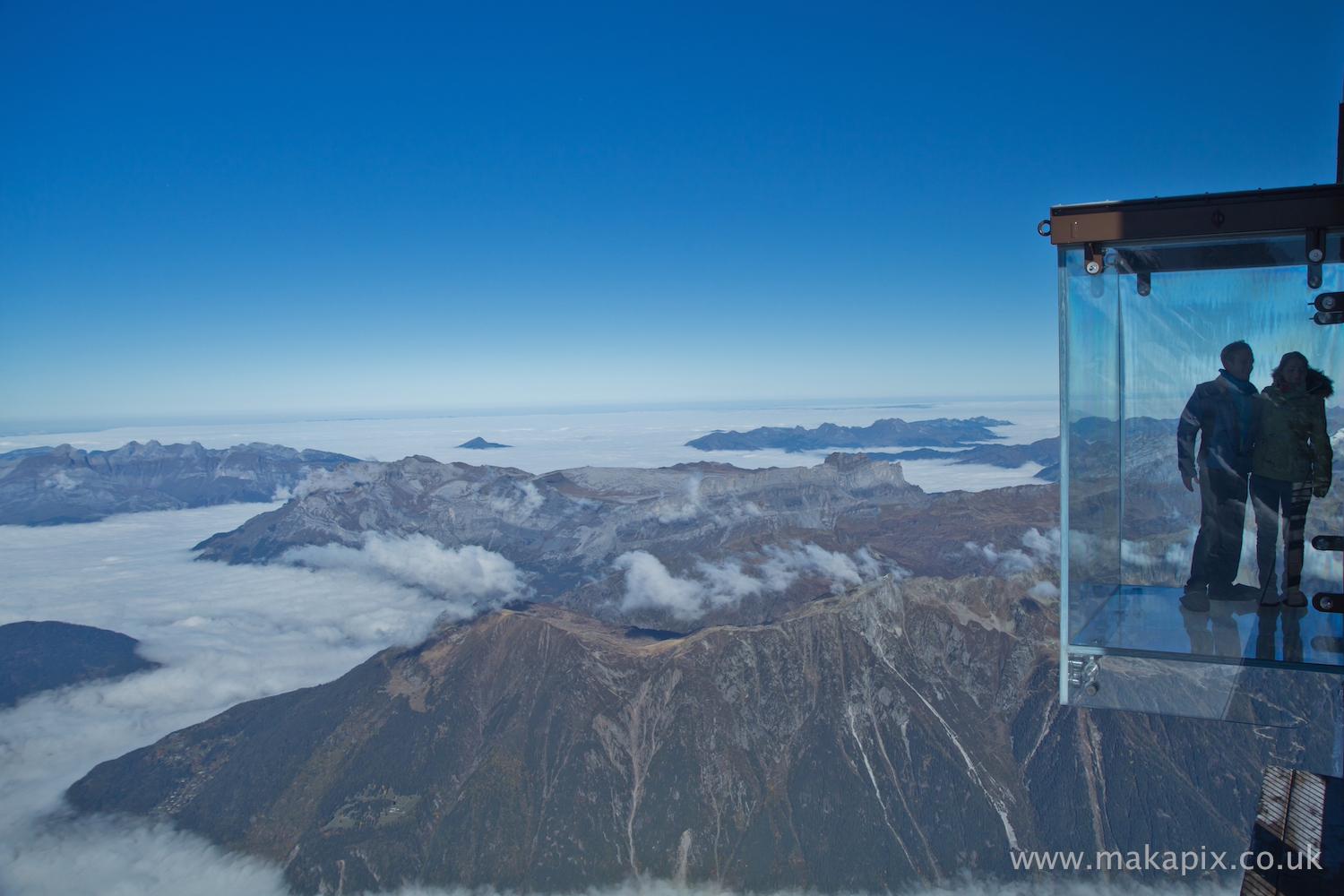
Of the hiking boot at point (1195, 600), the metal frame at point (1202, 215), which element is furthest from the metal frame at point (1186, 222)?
the hiking boot at point (1195, 600)

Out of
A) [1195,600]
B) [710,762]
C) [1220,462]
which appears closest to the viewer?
[1220,462]

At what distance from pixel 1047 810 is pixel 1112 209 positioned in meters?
150

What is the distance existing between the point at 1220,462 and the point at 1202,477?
140 millimetres

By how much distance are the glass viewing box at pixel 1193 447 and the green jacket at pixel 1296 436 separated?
15 mm

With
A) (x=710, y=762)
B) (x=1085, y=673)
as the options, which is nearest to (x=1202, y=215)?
(x=1085, y=673)

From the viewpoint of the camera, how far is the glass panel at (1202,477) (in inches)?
146

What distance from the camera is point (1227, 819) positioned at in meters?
111

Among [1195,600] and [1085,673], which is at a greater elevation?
[1195,600]

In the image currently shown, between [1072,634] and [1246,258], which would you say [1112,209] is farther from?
[1072,634]

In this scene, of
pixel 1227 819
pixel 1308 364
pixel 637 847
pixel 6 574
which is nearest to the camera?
pixel 1308 364

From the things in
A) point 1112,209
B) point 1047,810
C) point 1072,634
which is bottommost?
point 1047,810

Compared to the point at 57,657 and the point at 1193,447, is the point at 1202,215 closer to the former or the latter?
the point at 1193,447

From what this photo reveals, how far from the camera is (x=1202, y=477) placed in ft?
13.6

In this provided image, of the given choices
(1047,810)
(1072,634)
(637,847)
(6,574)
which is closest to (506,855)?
(637,847)
